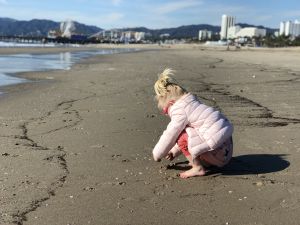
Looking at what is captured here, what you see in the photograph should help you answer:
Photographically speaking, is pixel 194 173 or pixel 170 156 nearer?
pixel 194 173

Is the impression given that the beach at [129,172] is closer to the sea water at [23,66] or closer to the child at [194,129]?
the child at [194,129]

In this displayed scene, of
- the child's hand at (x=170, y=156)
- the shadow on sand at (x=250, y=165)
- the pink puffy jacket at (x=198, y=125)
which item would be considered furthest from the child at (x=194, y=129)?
the child's hand at (x=170, y=156)

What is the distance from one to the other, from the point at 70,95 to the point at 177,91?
6.74 m

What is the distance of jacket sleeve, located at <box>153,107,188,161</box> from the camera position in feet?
16.1

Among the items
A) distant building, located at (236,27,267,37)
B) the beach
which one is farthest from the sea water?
distant building, located at (236,27,267,37)

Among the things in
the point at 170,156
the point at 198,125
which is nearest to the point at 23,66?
the point at 170,156

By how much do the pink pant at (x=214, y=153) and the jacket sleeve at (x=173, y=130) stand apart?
6 centimetres

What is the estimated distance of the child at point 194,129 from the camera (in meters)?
4.88

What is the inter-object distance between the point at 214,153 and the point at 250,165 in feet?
1.82

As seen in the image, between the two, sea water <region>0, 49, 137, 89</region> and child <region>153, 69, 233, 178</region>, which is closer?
child <region>153, 69, 233, 178</region>

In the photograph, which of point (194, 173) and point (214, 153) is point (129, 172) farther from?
point (214, 153)

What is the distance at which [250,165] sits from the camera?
5.29m

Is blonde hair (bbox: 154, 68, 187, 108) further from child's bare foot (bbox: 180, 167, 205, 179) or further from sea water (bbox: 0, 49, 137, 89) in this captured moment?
sea water (bbox: 0, 49, 137, 89)

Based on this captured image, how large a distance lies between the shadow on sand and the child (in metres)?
0.12
